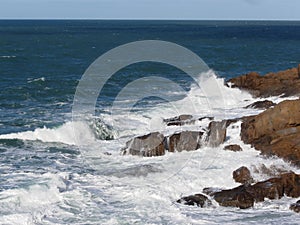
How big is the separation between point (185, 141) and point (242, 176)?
14.7ft

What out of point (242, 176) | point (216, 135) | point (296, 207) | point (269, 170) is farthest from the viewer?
point (216, 135)

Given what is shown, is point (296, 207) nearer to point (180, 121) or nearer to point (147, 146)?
point (147, 146)

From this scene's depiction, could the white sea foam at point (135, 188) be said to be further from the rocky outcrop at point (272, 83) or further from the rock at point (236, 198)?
the rocky outcrop at point (272, 83)

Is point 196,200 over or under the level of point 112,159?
under

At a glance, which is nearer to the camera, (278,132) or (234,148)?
A: (278,132)

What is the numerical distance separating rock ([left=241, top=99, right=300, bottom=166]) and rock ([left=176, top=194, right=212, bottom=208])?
454cm

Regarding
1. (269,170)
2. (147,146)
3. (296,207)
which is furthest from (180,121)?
(296,207)

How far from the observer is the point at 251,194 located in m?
15.5

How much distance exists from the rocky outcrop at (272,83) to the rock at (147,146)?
11.0m

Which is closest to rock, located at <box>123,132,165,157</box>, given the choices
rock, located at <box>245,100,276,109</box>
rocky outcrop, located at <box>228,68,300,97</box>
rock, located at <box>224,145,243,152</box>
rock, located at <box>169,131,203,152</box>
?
rock, located at <box>169,131,203,152</box>

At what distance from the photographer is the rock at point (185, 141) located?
21.3 m

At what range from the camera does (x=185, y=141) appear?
21.4 m

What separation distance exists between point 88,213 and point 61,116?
47.2 feet

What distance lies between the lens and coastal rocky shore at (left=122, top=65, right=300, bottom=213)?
1558 centimetres
